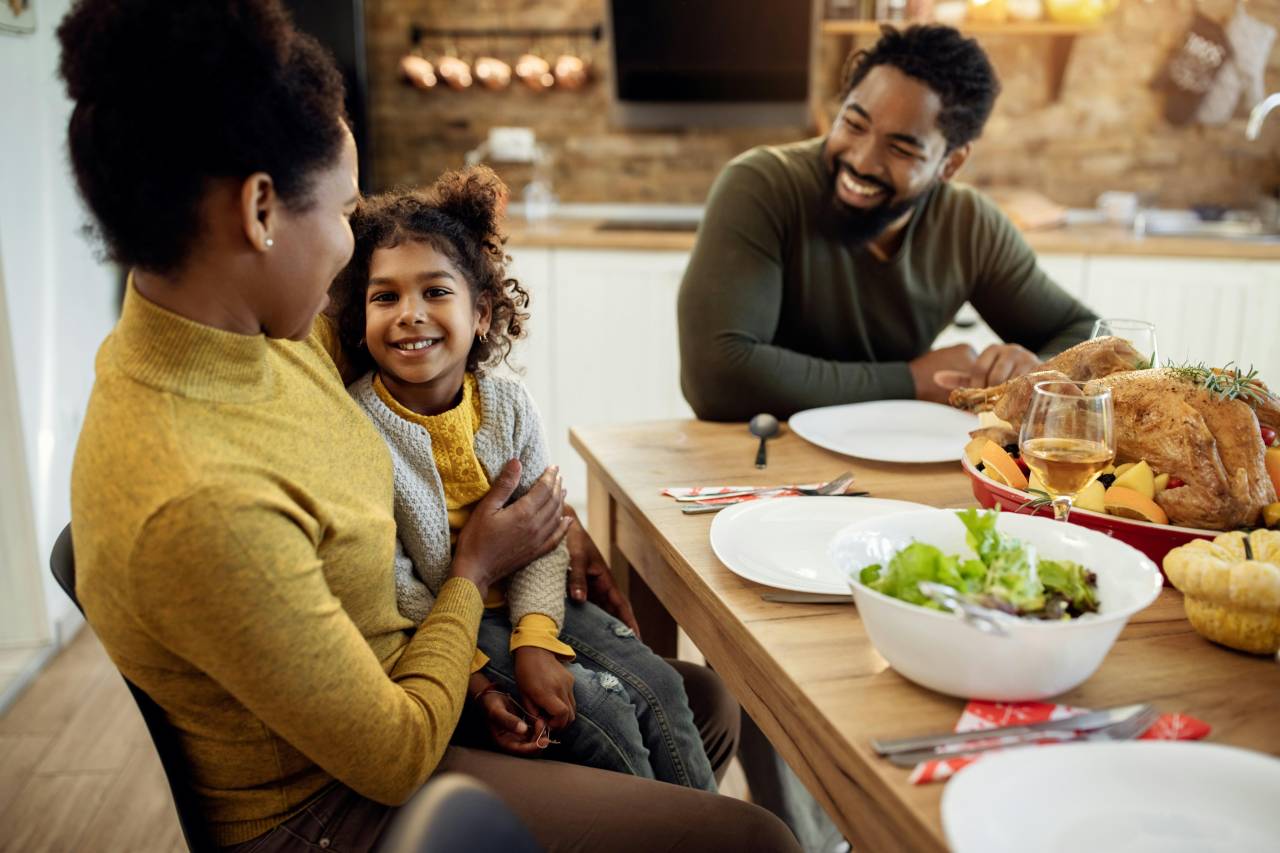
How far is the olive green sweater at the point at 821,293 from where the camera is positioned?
5.97ft

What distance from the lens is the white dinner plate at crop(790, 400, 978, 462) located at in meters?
1.51

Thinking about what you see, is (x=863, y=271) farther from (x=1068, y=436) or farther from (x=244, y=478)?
(x=244, y=478)

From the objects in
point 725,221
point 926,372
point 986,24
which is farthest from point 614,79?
point 926,372

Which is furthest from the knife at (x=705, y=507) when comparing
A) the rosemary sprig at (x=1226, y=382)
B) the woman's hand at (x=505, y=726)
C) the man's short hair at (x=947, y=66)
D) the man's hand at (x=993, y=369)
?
the man's short hair at (x=947, y=66)

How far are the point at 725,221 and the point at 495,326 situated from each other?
24.7 inches

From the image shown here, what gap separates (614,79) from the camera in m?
3.72

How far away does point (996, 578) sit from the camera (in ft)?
2.77

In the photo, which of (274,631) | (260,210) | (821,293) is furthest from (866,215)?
(274,631)

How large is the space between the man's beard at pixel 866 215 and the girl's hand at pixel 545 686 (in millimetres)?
1117

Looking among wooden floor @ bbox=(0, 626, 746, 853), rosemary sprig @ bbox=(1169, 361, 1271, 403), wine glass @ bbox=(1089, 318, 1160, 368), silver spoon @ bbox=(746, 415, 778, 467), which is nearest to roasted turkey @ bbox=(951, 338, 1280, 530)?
rosemary sprig @ bbox=(1169, 361, 1271, 403)

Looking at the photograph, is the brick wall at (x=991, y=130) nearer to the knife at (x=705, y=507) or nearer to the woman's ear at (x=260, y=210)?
the knife at (x=705, y=507)

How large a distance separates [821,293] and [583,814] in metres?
1.26

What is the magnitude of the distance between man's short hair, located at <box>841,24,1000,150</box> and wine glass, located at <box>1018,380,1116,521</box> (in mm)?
1038

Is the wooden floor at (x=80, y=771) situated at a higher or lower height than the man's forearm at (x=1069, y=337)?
lower
